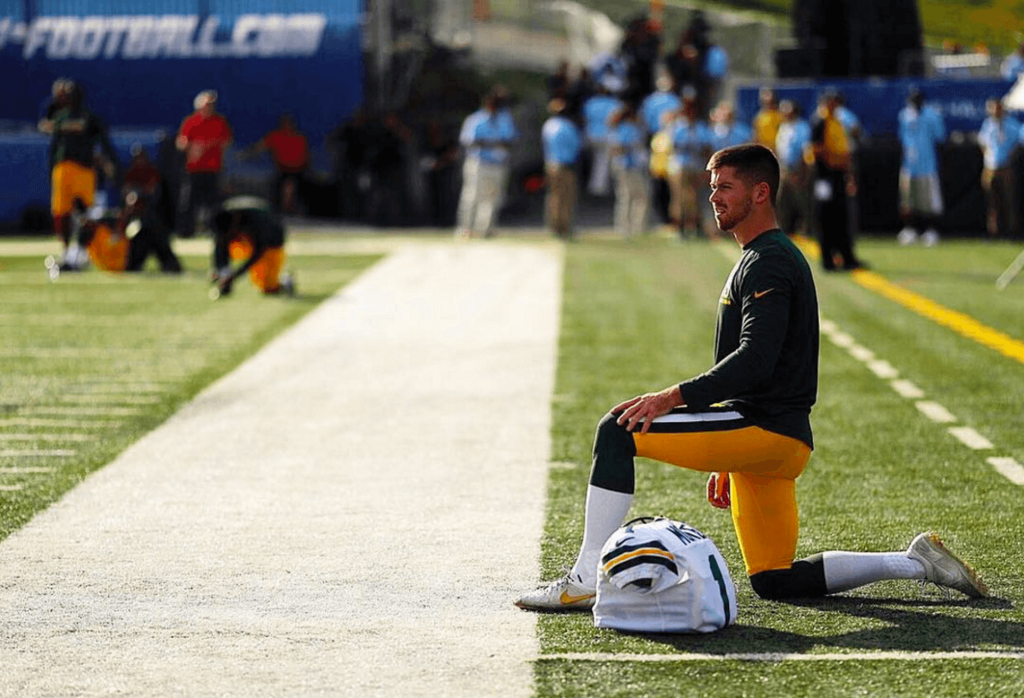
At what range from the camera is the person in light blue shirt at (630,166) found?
26641 millimetres

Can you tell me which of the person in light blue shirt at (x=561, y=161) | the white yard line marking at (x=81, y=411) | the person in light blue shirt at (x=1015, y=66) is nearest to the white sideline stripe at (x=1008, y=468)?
the white yard line marking at (x=81, y=411)

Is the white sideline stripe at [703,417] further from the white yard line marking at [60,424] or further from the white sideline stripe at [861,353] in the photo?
the white sideline stripe at [861,353]

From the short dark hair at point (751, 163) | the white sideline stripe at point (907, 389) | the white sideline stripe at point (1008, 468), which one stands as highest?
the short dark hair at point (751, 163)

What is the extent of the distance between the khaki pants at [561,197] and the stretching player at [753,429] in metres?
20.6

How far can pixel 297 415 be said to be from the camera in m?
11.3

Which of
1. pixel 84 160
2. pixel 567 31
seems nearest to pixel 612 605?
pixel 84 160

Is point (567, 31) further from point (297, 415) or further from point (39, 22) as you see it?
point (297, 415)

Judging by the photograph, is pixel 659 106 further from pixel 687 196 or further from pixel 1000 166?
pixel 1000 166

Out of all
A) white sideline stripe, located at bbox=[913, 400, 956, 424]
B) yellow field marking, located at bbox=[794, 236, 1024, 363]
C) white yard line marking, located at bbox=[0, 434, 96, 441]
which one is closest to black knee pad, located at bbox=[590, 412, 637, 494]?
white yard line marking, located at bbox=[0, 434, 96, 441]

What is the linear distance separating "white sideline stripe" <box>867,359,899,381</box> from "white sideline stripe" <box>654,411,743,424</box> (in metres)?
6.54

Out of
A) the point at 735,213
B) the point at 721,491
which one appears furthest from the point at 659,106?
the point at 735,213

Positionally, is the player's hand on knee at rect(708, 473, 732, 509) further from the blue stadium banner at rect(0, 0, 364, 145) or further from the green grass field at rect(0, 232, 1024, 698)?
the blue stadium banner at rect(0, 0, 364, 145)

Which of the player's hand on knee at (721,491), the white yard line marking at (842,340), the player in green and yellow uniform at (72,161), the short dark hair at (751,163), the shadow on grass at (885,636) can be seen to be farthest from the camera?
the player in green and yellow uniform at (72,161)

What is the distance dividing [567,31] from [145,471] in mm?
26453
